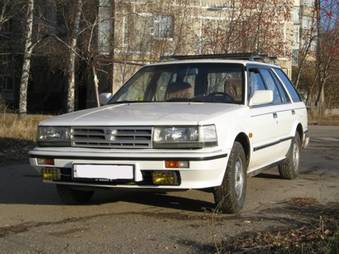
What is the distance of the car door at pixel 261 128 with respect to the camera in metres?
7.30

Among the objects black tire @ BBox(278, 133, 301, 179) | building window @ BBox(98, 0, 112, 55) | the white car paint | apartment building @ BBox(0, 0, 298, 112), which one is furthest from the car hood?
building window @ BBox(98, 0, 112, 55)

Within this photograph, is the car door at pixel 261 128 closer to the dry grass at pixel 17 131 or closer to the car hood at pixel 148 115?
the car hood at pixel 148 115

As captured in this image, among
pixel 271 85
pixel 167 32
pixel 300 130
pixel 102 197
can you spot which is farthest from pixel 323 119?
pixel 102 197

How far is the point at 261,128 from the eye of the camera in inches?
296

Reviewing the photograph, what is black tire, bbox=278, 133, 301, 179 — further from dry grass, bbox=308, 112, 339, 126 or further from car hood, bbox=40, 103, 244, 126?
dry grass, bbox=308, 112, 339, 126

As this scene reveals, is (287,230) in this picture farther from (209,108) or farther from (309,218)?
(209,108)

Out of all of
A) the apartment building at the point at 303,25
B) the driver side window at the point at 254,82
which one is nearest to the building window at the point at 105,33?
the apartment building at the point at 303,25

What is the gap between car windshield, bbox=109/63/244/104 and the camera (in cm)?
740

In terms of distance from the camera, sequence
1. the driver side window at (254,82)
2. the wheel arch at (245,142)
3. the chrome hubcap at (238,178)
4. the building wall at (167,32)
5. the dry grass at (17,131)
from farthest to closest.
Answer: the building wall at (167,32) < the dry grass at (17,131) < the driver side window at (254,82) < the wheel arch at (245,142) < the chrome hubcap at (238,178)

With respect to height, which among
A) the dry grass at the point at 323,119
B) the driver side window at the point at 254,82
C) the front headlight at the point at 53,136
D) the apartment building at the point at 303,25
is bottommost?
→ the dry grass at the point at 323,119

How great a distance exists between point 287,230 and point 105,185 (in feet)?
5.90

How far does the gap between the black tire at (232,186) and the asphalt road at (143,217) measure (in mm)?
129

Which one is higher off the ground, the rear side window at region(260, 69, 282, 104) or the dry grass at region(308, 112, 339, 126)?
the rear side window at region(260, 69, 282, 104)

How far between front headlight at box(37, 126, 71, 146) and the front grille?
8cm
